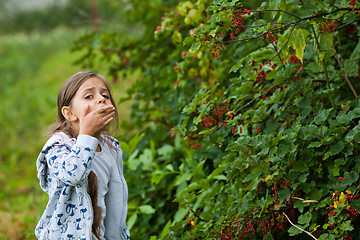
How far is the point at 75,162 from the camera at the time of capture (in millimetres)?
1453

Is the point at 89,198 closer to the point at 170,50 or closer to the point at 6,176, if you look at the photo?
the point at 170,50

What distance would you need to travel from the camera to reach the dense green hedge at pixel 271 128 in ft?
5.94

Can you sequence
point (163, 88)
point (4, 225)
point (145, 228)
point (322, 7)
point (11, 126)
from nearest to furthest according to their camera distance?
1. point (322, 7)
2. point (145, 228)
3. point (163, 88)
4. point (4, 225)
5. point (11, 126)

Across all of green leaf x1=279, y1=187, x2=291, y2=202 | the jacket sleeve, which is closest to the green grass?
the jacket sleeve

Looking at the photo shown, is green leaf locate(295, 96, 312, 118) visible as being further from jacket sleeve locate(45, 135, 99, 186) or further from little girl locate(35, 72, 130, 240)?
jacket sleeve locate(45, 135, 99, 186)

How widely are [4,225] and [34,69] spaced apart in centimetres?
817

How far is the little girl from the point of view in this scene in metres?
1.50

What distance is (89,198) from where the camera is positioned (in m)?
1.59

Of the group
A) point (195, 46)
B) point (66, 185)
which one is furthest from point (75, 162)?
point (195, 46)

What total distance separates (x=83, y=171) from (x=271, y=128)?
3.55ft

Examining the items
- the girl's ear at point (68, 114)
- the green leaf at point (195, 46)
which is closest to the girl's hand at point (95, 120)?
the girl's ear at point (68, 114)

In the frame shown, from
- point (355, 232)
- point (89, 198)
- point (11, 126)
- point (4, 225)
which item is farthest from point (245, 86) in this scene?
point (11, 126)

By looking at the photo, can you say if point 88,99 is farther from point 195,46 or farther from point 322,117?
point 322,117

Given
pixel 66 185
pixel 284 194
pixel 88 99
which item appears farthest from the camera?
pixel 284 194
